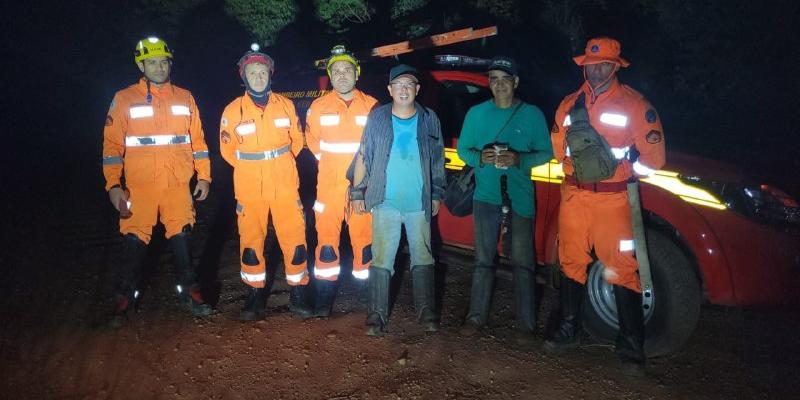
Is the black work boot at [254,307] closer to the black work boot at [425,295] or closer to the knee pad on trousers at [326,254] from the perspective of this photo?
the knee pad on trousers at [326,254]

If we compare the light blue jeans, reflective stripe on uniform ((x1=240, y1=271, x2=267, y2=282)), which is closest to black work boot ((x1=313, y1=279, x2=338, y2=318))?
reflective stripe on uniform ((x1=240, y1=271, x2=267, y2=282))

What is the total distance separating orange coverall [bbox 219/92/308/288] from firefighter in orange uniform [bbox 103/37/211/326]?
13.9 inches

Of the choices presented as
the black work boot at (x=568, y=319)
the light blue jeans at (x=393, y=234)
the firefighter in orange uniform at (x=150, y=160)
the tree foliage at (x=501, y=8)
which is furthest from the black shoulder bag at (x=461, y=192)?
the tree foliage at (x=501, y=8)

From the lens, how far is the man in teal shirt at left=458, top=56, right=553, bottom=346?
3199 millimetres

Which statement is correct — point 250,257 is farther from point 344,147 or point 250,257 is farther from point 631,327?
point 631,327

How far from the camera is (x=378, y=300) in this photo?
11.7 ft

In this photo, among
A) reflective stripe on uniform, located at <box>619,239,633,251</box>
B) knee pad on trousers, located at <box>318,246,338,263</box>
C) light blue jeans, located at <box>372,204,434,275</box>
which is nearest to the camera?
reflective stripe on uniform, located at <box>619,239,633,251</box>

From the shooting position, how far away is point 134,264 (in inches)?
149

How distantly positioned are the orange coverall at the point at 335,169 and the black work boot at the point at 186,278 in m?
1.01

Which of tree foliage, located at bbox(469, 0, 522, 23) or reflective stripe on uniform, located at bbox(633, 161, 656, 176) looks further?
tree foliage, located at bbox(469, 0, 522, 23)

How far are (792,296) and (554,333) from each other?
4.58ft

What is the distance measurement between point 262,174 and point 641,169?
258 centimetres

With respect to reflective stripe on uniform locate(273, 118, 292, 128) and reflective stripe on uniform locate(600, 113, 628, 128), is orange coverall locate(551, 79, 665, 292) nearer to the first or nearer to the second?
reflective stripe on uniform locate(600, 113, 628, 128)

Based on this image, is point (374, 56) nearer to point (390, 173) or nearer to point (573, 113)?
point (390, 173)
